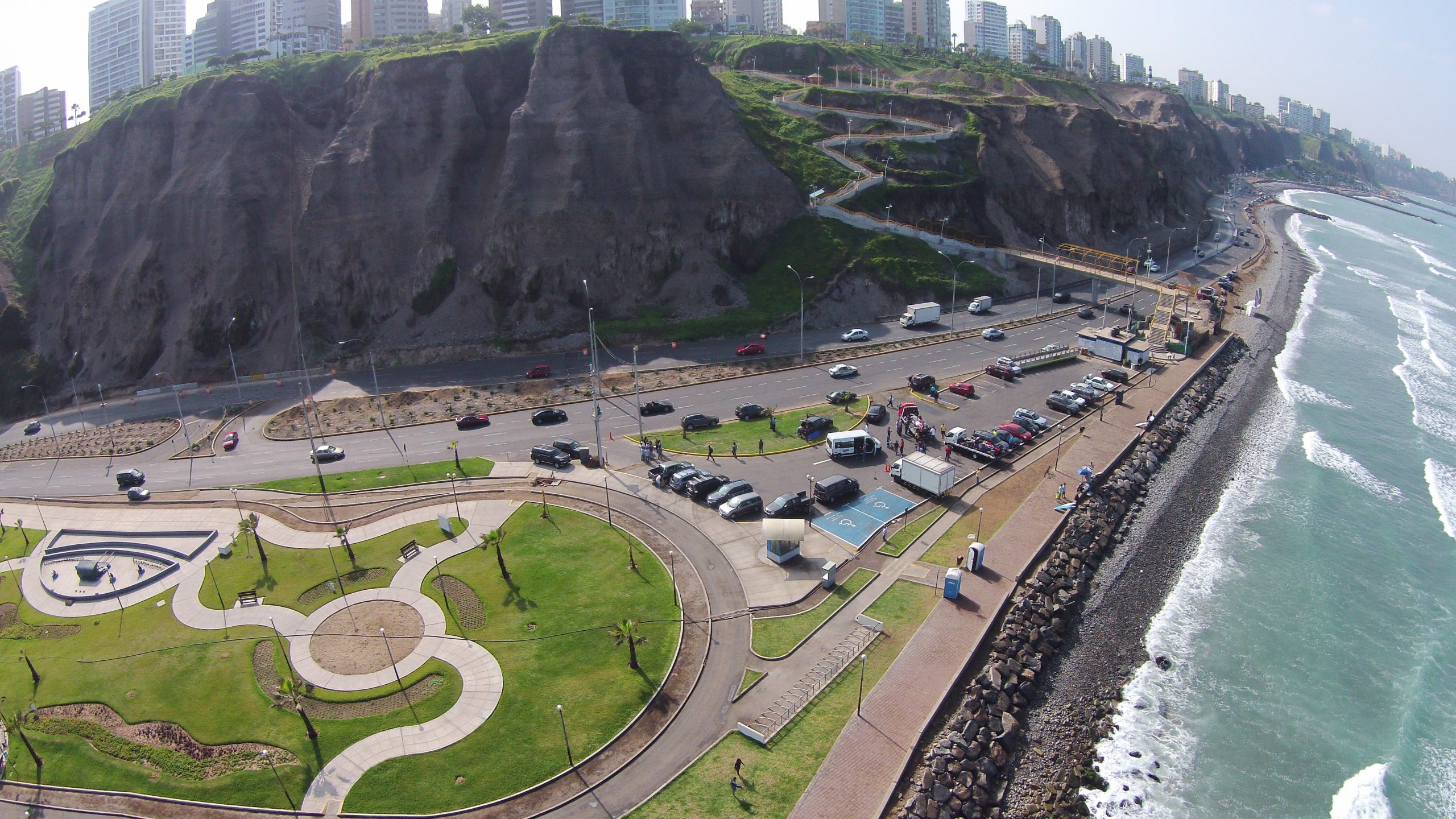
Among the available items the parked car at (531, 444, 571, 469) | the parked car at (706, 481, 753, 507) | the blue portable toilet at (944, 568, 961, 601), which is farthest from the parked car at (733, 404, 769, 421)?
the blue portable toilet at (944, 568, 961, 601)

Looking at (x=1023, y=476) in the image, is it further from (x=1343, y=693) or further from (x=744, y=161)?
(x=744, y=161)

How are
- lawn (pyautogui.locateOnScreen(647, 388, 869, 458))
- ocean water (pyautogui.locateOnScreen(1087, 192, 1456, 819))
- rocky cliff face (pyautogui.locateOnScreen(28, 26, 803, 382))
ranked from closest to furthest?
ocean water (pyautogui.locateOnScreen(1087, 192, 1456, 819)) < lawn (pyautogui.locateOnScreen(647, 388, 869, 458)) < rocky cliff face (pyautogui.locateOnScreen(28, 26, 803, 382))

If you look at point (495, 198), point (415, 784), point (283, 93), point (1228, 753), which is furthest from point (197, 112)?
point (1228, 753)

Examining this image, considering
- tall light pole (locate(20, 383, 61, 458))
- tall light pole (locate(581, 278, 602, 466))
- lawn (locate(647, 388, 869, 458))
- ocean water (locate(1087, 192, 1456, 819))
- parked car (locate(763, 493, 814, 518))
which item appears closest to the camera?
ocean water (locate(1087, 192, 1456, 819))

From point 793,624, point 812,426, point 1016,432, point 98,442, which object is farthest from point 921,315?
point 98,442

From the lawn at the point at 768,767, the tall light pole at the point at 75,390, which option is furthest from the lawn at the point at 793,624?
the tall light pole at the point at 75,390

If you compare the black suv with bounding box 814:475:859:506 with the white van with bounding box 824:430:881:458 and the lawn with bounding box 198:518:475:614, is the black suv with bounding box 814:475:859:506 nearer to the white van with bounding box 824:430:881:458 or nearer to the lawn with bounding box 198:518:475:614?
the white van with bounding box 824:430:881:458

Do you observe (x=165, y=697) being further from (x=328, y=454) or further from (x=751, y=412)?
(x=751, y=412)
